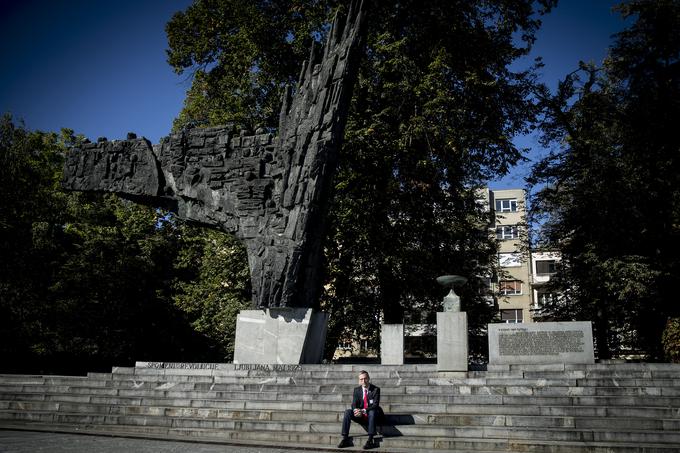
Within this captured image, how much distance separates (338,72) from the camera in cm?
1537

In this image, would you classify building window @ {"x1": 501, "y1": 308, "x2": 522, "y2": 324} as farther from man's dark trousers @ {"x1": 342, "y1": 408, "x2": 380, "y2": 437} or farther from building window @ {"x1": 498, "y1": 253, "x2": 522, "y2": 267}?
man's dark trousers @ {"x1": 342, "y1": 408, "x2": 380, "y2": 437}

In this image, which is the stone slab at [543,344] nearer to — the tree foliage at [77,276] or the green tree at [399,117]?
the green tree at [399,117]

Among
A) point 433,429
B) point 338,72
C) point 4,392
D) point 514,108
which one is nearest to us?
point 433,429

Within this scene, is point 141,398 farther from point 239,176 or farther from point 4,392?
point 239,176

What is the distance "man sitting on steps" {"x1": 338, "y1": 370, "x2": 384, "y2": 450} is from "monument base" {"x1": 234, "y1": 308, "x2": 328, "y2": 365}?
4928 mm

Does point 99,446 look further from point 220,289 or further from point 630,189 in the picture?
point 630,189

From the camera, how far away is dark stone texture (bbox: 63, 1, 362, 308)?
14734mm

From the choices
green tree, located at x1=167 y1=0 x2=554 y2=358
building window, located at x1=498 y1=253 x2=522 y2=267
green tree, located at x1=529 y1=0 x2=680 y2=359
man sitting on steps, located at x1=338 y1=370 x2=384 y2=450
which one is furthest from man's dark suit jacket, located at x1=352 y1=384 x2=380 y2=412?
building window, located at x1=498 y1=253 x2=522 y2=267

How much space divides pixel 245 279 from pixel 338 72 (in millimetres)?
10712

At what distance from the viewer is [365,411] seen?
31.2ft

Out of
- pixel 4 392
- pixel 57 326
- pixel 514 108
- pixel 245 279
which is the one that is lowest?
pixel 4 392

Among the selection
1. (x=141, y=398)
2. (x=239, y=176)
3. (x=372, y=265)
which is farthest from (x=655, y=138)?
(x=141, y=398)

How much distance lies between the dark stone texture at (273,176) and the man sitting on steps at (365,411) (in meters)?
5.11

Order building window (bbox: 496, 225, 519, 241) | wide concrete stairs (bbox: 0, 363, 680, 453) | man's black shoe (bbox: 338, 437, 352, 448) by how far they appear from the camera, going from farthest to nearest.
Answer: building window (bbox: 496, 225, 519, 241), man's black shoe (bbox: 338, 437, 352, 448), wide concrete stairs (bbox: 0, 363, 680, 453)
